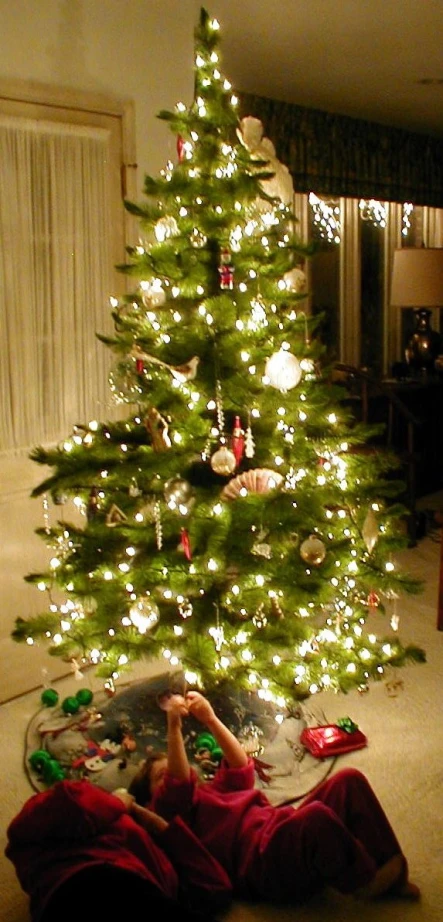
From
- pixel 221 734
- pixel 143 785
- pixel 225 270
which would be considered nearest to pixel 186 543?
pixel 221 734

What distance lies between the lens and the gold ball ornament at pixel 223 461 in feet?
8.17

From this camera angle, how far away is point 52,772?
8.65 feet

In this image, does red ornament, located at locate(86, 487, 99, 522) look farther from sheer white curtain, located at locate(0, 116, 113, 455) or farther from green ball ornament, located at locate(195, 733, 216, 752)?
green ball ornament, located at locate(195, 733, 216, 752)

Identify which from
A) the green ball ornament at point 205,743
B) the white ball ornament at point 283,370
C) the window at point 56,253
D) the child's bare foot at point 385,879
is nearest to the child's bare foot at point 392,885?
the child's bare foot at point 385,879

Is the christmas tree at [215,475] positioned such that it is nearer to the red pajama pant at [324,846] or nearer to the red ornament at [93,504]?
the red ornament at [93,504]

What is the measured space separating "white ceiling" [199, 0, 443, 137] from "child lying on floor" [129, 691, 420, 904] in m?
2.82

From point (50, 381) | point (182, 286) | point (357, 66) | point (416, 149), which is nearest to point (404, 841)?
point (182, 286)

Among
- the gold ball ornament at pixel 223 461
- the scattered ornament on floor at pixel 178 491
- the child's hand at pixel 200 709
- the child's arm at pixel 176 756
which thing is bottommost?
the child's arm at pixel 176 756

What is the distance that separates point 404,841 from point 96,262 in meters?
2.17

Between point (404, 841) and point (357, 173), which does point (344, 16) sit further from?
point (404, 841)

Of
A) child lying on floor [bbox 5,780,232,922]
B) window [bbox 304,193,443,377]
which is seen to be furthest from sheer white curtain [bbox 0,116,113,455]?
window [bbox 304,193,443,377]

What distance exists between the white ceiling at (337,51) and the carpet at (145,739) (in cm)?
258

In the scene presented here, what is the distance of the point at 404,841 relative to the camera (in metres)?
2.37

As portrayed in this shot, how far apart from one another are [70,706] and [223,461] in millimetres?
1098
